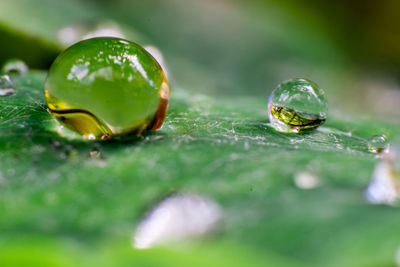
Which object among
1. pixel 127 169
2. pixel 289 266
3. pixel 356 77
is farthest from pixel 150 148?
pixel 356 77

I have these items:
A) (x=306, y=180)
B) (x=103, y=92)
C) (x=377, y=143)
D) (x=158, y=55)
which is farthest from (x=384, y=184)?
(x=158, y=55)

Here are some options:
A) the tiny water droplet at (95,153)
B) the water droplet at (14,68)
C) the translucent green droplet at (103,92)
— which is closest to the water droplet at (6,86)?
the translucent green droplet at (103,92)

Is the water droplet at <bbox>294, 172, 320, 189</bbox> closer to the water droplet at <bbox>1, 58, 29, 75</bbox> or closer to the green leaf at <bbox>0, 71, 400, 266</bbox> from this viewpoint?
the green leaf at <bbox>0, 71, 400, 266</bbox>

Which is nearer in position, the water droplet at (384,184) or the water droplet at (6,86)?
the water droplet at (384,184)

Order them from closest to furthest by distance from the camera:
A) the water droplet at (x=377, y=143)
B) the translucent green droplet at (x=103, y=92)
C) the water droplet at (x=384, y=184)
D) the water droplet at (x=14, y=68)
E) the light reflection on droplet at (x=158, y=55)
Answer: the water droplet at (x=384, y=184), the translucent green droplet at (x=103, y=92), the water droplet at (x=377, y=143), the water droplet at (x=14, y=68), the light reflection on droplet at (x=158, y=55)

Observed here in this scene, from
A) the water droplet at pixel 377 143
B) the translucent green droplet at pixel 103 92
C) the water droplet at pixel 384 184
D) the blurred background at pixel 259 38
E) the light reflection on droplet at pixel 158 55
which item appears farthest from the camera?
the blurred background at pixel 259 38

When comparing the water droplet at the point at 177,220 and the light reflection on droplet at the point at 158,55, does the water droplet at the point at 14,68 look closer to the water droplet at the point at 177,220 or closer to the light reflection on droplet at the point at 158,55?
the light reflection on droplet at the point at 158,55

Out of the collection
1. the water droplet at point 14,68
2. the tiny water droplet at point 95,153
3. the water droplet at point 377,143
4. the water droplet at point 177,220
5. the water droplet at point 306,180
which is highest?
the water droplet at point 14,68
